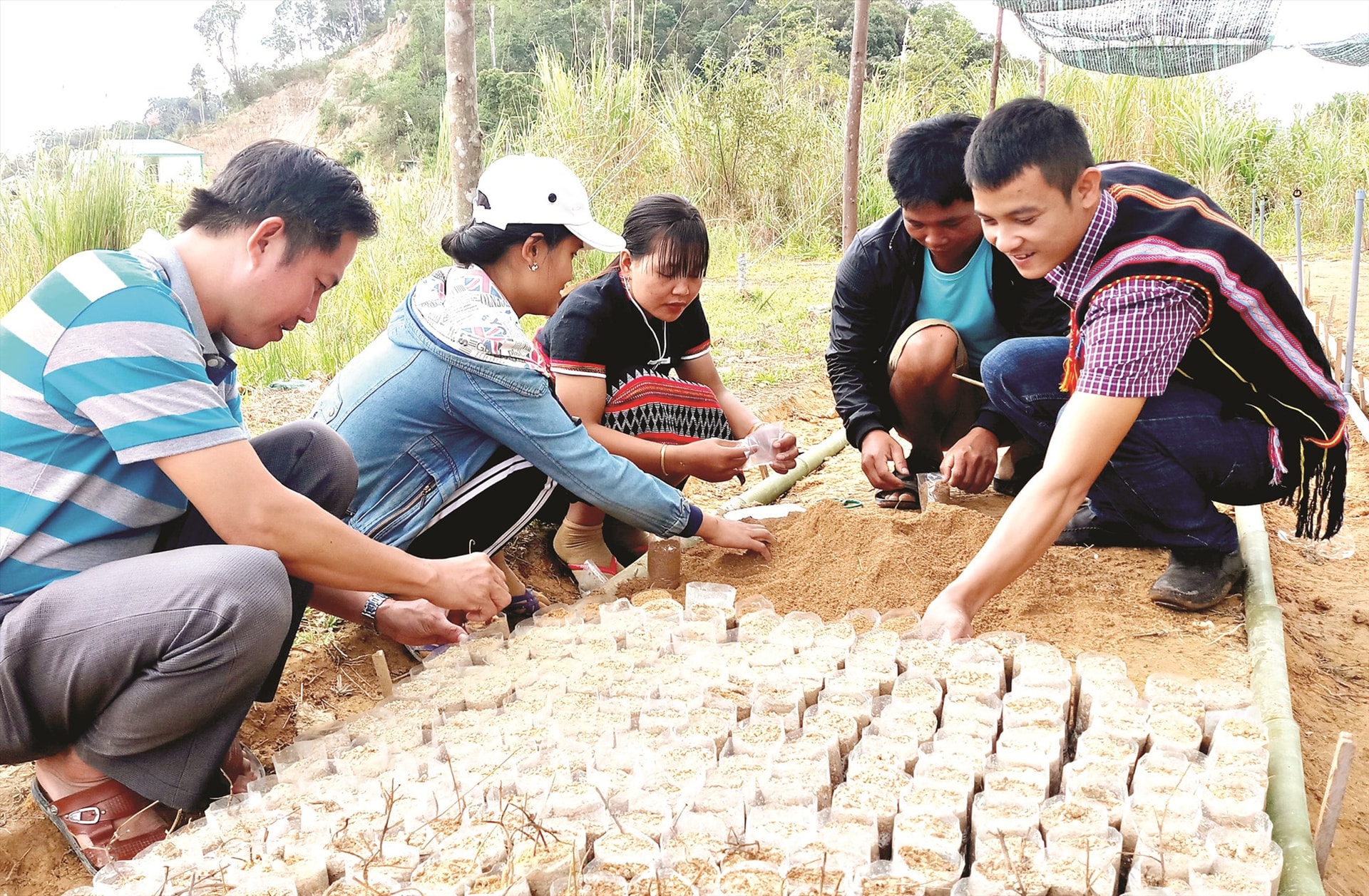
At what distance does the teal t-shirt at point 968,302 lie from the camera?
317 cm

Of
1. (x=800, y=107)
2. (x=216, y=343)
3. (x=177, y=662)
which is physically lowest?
(x=177, y=662)

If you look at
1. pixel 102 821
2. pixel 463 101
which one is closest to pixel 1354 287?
pixel 463 101

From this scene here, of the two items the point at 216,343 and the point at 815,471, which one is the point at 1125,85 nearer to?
the point at 815,471

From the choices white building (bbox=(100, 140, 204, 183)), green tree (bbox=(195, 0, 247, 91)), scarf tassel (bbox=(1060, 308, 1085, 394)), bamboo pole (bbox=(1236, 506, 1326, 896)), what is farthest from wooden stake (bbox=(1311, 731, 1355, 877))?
green tree (bbox=(195, 0, 247, 91))

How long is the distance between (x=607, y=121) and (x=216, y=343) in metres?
6.63

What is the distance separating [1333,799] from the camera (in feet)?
4.75

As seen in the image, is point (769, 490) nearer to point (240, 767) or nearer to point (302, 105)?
point (240, 767)

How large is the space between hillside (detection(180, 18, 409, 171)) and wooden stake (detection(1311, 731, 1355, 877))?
36959 millimetres

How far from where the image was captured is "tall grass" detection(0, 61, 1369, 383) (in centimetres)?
796

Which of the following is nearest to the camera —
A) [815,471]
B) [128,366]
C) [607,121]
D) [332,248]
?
[128,366]

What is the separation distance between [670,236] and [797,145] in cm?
808

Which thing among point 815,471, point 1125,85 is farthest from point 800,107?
point 815,471

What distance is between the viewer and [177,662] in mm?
Result: 1685

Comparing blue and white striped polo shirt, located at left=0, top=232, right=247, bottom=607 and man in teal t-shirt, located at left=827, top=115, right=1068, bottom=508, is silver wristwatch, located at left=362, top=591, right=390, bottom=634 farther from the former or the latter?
man in teal t-shirt, located at left=827, top=115, right=1068, bottom=508
